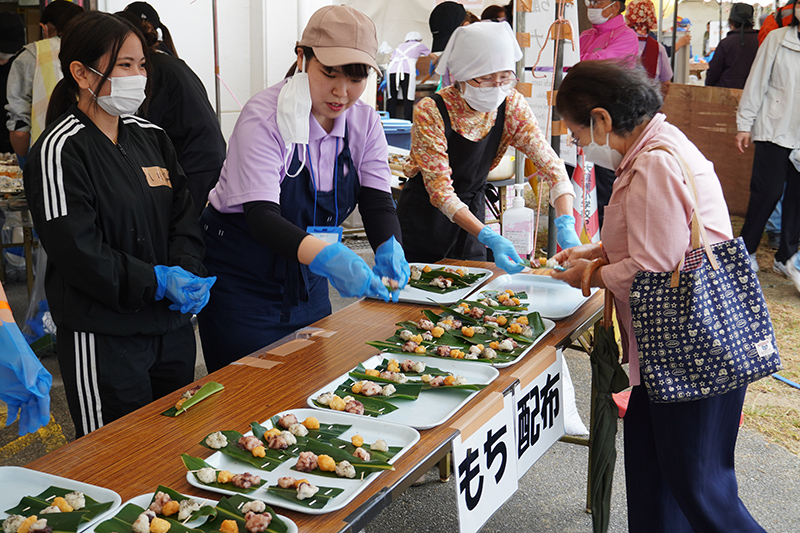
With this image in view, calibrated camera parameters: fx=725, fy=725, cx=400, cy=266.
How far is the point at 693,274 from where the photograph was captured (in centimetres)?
176

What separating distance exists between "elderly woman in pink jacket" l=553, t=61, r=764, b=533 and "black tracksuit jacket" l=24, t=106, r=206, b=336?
4.03 feet

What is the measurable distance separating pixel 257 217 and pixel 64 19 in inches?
118

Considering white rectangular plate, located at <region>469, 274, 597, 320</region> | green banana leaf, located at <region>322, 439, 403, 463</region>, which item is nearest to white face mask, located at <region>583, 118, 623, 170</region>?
white rectangular plate, located at <region>469, 274, 597, 320</region>

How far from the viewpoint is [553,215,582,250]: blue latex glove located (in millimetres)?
2760

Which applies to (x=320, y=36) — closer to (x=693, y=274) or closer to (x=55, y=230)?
(x=55, y=230)

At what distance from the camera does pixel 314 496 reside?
51.3 inches

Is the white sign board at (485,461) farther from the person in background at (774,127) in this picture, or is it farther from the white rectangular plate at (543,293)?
the person in background at (774,127)

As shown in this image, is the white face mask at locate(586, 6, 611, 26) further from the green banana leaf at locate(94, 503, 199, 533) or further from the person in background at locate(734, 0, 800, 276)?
the green banana leaf at locate(94, 503, 199, 533)

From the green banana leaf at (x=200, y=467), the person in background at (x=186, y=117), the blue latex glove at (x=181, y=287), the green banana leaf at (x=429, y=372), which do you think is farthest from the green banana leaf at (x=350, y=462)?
the person in background at (x=186, y=117)

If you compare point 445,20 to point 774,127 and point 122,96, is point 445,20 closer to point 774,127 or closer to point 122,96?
point 774,127

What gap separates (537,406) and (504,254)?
0.75 meters

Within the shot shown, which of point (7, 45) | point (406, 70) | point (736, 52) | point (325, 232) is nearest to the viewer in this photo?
point (325, 232)

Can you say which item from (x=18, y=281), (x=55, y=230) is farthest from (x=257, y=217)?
(x=18, y=281)

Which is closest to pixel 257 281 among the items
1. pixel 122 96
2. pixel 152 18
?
pixel 122 96
